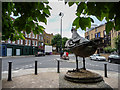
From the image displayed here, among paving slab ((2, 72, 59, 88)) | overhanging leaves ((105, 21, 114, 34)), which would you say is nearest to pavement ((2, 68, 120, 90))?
paving slab ((2, 72, 59, 88))

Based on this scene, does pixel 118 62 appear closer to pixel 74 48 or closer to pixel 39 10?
pixel 74 48

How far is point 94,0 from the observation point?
1.25 m

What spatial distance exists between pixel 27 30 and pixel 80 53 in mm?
2799

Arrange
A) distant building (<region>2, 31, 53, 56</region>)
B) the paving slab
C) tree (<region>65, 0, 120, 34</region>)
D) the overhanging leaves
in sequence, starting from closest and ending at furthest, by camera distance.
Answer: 1. tree (<region>65, 0, 120, 34</region>)
2. the overhanging leaves
3. the paving slab
4. distant building (<region>2, 31, 53, 56</region>)

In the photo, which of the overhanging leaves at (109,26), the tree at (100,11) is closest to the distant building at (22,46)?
the tree at (100,11)

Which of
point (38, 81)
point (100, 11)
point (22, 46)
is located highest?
point (22, 46)

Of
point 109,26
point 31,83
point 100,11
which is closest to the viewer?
point 100,11

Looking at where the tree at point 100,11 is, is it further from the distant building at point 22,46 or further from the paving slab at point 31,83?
the distant building at point 22,46

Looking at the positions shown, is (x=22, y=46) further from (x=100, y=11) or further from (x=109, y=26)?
(x=100, y=11)

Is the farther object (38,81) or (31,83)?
(38,81)

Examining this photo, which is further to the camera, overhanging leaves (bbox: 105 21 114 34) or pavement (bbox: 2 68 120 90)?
pavement (bbox: 2 68 120 90)

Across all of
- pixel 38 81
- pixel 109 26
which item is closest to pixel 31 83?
pixel 38 81

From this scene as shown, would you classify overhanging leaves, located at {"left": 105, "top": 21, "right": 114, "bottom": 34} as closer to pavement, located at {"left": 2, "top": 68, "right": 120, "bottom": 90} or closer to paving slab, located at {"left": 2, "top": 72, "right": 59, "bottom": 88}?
pavement, located at {"left": 2, "top": 68, "right": 120, "bottom": 90}

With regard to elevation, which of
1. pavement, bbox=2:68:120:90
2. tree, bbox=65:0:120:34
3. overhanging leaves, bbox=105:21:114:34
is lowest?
pavement, bbox=2:68:120:90
